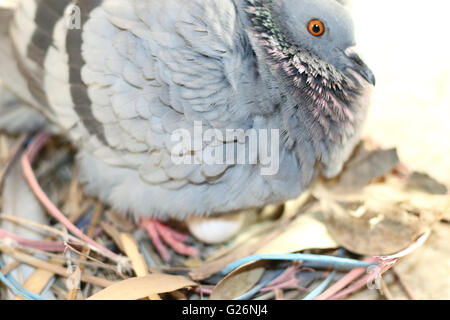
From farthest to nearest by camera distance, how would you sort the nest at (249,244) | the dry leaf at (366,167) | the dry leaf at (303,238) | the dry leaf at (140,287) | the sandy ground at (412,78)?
the sandy ground at (412,78) < the dry leaf at (366,167) < the dry leaf at (303,238) < the nest at (249,244) < the dry leaf at (140,287)

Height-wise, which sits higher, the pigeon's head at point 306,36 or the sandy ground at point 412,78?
the pigeon's head at point 306,36

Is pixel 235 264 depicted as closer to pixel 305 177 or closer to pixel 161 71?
pixel 305 177

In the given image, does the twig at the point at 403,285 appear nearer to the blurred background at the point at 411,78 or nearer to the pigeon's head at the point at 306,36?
the blurred background at the point at 411,78

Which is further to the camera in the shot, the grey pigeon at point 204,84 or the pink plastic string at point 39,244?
the pink plastic string at point 39,244

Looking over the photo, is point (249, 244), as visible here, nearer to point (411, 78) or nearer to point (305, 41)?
point (305, 41)

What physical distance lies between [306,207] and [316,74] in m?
0.59

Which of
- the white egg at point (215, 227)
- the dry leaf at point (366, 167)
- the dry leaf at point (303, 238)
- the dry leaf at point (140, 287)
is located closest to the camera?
the dry leaf at point (140, 287)

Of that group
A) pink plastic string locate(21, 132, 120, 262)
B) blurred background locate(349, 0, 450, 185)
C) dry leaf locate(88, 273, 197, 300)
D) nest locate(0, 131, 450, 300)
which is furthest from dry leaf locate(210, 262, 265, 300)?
blurred background locate(349, 0, 450, 185)

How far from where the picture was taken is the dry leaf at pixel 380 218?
167 centimetres

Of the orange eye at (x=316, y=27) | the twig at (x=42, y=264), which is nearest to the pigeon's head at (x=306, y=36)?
the orange eye at (x=316, y=27)

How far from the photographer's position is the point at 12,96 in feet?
7.18

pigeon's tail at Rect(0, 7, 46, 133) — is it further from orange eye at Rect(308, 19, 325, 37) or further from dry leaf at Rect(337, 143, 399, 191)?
dry leaf at Rect(337, 143, 399, 191)

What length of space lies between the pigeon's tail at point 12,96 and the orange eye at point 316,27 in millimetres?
1167

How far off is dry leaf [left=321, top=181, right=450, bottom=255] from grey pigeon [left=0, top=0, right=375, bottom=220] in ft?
0.67
